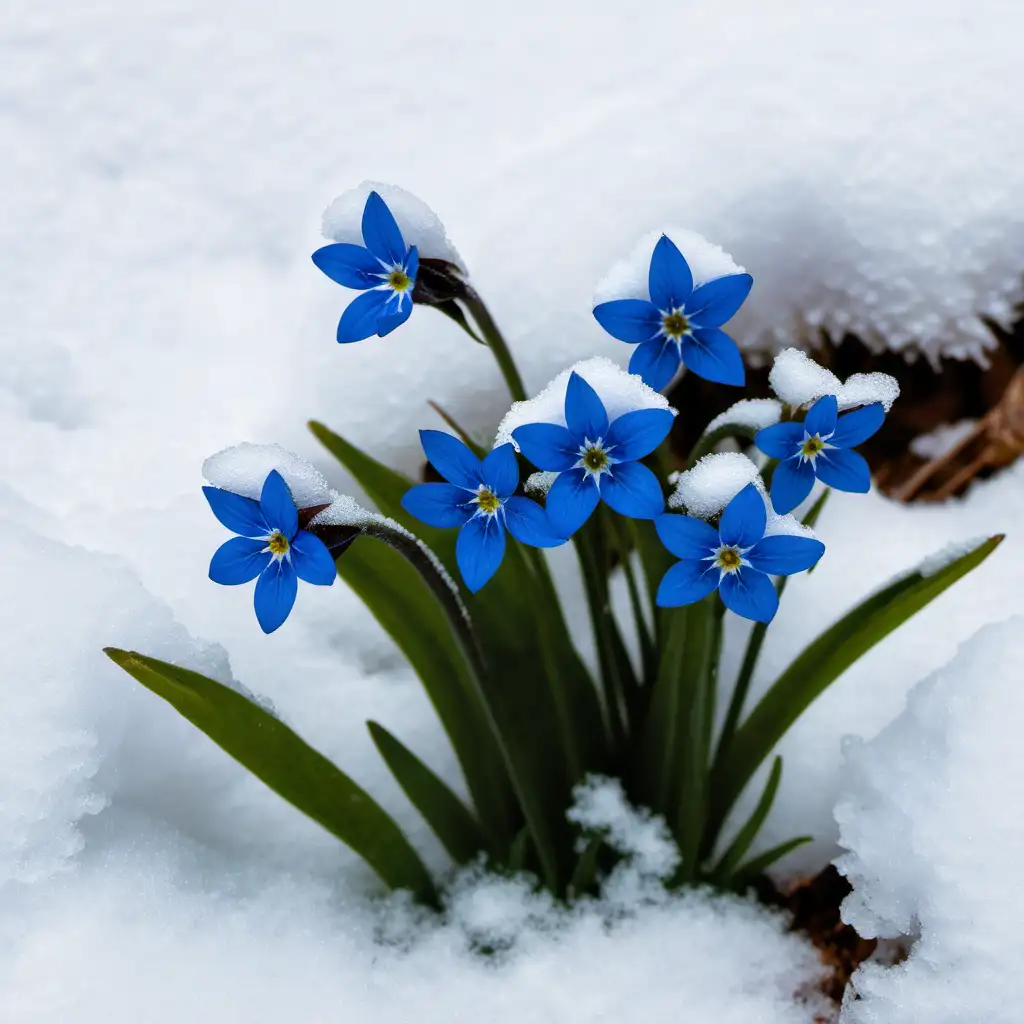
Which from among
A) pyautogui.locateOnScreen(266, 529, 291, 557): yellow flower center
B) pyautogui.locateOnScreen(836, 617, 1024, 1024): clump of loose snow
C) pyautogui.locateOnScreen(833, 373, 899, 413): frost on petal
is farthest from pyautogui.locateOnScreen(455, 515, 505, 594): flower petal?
pyautogui.locateOnScreen(836, 617, 1024, 1024): clump of loose snow

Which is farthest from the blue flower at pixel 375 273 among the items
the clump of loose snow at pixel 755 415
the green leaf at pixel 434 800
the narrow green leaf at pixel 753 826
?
the narrow green leaf at pixel 753 826

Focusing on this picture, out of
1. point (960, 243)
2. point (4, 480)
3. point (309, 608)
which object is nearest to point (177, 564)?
point (309, 608)

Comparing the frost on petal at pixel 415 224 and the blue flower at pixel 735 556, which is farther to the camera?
the frost on petal at pixel 415 224

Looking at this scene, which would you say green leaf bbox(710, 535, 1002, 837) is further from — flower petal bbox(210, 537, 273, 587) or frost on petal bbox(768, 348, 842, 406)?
flower petal bbox(210, 537, 273, 587)

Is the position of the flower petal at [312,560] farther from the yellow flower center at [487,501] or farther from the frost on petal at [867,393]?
the frost on petal at [867,393]

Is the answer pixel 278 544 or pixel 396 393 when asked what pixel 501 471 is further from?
pixel 396 393

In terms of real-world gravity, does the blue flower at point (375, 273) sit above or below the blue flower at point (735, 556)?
above

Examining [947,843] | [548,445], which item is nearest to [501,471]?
[548,445]
